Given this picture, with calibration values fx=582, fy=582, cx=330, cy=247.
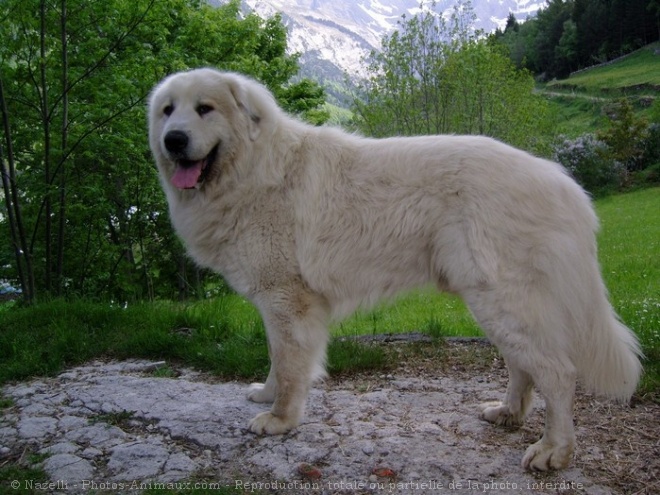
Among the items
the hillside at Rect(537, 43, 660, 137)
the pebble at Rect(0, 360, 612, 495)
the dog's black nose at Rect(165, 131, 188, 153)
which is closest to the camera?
the pebble at Rect(0, 360, 612, 495)

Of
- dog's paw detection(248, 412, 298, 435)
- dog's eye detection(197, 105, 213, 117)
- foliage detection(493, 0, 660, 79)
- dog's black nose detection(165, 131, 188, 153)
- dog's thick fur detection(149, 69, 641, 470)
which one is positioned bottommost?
dog's paw detection(248, 412, 298, 435)

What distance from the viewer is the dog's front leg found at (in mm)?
3420

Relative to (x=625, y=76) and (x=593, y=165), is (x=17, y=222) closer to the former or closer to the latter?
(x=593, y=165)

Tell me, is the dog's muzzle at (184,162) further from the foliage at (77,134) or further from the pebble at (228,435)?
the foliage at (77,134)

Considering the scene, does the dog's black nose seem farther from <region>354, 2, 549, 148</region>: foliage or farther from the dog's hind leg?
<region>354, 2, 549, 148</region>: foliage

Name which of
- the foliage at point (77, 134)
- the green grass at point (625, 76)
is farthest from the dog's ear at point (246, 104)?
the green grass at point (625, 76)

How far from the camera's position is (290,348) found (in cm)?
343

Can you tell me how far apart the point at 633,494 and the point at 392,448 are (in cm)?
117

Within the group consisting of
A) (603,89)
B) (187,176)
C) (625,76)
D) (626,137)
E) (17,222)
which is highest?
(625,76)

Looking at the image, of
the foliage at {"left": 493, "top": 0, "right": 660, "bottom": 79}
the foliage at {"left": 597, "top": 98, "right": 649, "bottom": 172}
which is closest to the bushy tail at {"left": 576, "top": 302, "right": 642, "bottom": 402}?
the foliage at {"left": 597, "top": 98, "right": 649, "bottom": 172}

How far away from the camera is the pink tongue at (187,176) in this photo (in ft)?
11.6

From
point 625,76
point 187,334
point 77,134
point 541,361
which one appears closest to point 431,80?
point 77,134

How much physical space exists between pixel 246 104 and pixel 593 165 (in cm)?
3199

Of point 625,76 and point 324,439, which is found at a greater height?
point 625,76
